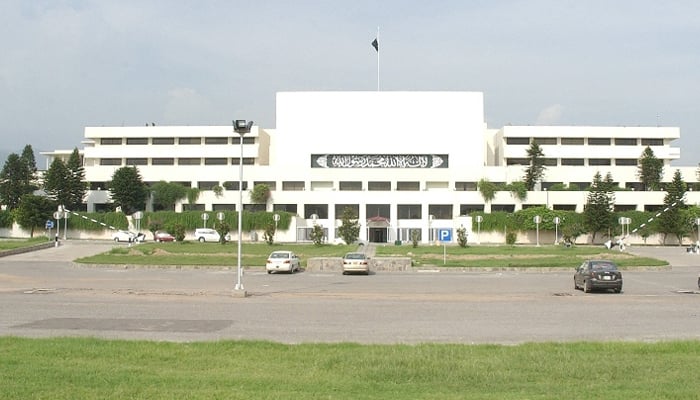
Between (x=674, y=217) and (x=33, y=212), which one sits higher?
(x=33, y=212)

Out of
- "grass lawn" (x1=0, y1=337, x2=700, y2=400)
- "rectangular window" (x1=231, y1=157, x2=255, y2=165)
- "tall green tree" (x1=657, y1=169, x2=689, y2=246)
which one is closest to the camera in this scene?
"grass lawn" (x1=0, y1=337, x2=700, y2=400)

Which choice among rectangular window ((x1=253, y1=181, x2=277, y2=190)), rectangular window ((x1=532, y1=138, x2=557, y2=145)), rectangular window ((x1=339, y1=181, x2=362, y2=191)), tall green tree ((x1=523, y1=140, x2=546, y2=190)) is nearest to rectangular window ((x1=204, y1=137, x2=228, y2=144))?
rectangular window ((x1=253, y1=181, x2=277, y2=190))

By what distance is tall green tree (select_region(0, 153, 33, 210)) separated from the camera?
84.5m

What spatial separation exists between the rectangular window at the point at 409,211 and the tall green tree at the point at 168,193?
26.6 meters

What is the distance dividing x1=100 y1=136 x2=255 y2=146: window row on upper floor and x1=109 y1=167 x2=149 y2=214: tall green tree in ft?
36.3

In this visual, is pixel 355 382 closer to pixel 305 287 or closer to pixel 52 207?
pixel 305 287

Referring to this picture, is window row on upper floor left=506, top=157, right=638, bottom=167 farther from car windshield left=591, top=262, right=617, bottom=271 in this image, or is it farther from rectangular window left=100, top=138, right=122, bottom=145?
car windshield left=591, top=262, right=617, bottom=271

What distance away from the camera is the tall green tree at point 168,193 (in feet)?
272

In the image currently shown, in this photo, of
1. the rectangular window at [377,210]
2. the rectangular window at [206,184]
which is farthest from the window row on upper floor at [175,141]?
the rectangular window at [377,210]

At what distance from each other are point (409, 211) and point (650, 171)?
102 feet

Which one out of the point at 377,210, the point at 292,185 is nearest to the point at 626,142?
the point at 377,210

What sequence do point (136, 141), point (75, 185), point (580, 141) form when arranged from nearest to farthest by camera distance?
point (75, 185)
point (580, 141)
point (136, 141)

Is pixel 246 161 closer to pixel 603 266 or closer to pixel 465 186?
pixel 465 186

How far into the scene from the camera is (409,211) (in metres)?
80.6
